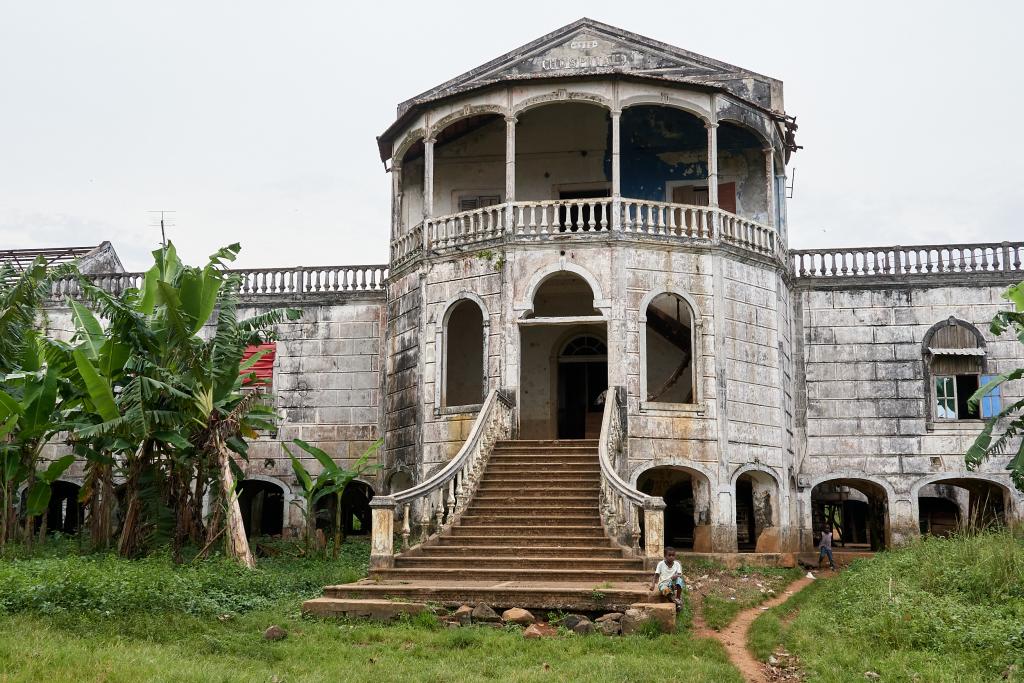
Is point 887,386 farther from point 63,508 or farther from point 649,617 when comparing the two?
point 63,508

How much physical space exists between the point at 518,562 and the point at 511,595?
172 cm

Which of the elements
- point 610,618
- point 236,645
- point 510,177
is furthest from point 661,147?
point 236,645

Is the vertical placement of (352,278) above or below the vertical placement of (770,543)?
above

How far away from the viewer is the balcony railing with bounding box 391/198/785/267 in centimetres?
2234

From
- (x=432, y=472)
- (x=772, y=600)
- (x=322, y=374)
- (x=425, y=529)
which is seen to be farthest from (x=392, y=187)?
(x=772, y=600)

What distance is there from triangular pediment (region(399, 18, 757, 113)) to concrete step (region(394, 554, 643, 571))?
12.2 meters

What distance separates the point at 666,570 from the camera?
14992 millimetres

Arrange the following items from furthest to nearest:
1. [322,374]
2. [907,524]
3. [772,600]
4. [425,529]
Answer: [322,374] → [907,524] → [772,600] → [425,529]

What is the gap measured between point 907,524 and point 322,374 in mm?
13752

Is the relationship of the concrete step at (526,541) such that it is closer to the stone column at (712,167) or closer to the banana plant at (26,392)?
the banana plant at (26,392)

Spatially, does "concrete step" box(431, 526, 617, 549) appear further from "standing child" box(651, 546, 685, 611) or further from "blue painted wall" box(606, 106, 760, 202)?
"blue painted wall" box(606, 106, 760, 202)

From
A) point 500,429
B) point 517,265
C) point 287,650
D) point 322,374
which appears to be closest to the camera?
point 287,650

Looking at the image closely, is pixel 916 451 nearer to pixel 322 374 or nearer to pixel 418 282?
pixel 418 282

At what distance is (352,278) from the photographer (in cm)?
2759
